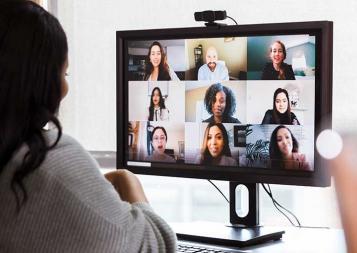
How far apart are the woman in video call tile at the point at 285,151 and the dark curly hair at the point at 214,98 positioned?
132mm

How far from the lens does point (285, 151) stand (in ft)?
5.73

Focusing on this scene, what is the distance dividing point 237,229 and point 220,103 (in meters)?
0.35

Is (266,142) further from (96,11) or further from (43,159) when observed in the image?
(96,11)

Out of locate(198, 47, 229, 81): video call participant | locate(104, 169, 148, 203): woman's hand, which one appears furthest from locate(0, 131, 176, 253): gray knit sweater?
locate(198, 47, 229, 81): video call participant

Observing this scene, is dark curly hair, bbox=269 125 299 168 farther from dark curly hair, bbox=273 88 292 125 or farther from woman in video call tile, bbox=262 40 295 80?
woman in video call tile, bbox=262 40 295 80

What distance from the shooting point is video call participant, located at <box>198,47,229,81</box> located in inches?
71.1

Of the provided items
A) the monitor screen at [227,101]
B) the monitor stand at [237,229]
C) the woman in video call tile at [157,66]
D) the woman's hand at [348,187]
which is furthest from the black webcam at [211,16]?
the woman's hand at [348,187]

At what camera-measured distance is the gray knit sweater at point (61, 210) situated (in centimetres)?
113

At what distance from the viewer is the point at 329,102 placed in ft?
5.57

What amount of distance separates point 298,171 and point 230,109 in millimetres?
237

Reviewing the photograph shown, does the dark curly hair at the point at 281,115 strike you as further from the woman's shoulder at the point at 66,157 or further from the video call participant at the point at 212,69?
the woman's shoulder at the point at 66,157

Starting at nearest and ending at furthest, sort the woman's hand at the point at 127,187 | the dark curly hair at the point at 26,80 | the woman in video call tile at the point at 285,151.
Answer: the dark curly hair at the point at 26,80 < the woman's hand at the point at 127,187 < the woman in video call tile at the point at 285,151

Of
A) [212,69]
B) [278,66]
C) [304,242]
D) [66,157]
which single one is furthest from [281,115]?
[66,157]

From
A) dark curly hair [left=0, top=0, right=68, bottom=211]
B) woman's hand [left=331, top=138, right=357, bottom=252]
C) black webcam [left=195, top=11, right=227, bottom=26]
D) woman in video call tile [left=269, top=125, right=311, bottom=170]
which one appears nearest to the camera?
woman's hand [left=331, top=138, right=357, bottom=252]
